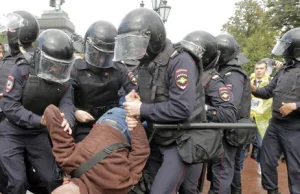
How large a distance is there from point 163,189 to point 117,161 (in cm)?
50

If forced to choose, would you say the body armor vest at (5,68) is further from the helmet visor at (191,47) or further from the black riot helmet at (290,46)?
the black riot helmet at (290,46)

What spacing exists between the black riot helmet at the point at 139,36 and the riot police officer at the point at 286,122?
1.96 m

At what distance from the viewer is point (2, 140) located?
320 cm

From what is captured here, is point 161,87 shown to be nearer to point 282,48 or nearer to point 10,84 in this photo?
point 10,84

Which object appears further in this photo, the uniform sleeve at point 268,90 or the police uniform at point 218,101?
the uniform sleeve at point 268,90

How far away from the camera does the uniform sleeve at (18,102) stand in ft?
9.86

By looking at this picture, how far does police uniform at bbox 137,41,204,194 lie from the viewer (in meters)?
2.45

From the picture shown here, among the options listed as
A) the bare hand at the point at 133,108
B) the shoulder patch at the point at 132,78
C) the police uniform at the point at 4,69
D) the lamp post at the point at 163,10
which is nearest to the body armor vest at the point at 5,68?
the police uniform at the point at 4,69

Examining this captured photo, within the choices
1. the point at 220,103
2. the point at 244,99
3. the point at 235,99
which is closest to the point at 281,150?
the point at 244,99

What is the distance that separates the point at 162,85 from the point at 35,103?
4.10 feet

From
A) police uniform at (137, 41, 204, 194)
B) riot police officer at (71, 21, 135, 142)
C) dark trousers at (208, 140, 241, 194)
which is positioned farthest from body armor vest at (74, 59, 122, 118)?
dark trousers at (208, 140, 241, 194)

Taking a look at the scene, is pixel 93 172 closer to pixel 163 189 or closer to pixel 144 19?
pixel 163 189

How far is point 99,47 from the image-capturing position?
3312 mm

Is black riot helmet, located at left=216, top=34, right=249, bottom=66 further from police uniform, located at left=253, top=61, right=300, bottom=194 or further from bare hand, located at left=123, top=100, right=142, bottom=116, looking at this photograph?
bare hand, located at left=123, top=100, right=142, bottom=116
